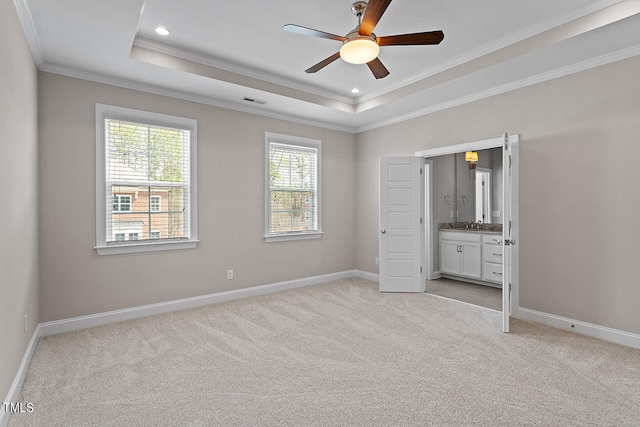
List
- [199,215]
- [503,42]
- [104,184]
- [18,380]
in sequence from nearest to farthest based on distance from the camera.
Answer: [18,380] → [503,42] → [104,184] → [199,215]

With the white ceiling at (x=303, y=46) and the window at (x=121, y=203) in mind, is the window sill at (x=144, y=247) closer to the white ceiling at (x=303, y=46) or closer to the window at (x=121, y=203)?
the window at (x=121, y=203)

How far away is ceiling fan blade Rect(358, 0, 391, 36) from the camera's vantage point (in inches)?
88.0

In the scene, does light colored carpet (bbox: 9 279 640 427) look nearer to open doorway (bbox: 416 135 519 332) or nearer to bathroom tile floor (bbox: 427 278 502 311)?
bathroom tile floor (bbox: 427 278 502 311)

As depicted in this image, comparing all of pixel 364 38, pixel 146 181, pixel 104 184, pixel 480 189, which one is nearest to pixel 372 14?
pixel 364 38

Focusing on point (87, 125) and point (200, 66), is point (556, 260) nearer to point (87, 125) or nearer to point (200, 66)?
point (200, 66)

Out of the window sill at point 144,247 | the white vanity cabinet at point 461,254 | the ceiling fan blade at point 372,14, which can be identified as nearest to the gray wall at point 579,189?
the white vanity cabinet at point 461,254

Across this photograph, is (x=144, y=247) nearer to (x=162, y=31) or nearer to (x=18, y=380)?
(x=18, y=380)

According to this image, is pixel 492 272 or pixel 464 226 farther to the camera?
pixel 464 226

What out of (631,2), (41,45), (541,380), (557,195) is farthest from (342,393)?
(41,45)

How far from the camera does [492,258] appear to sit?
538cm

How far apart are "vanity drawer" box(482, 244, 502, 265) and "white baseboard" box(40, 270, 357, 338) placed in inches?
101

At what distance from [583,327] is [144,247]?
4.74 metres

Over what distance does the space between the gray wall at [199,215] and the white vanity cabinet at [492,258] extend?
2.16 m

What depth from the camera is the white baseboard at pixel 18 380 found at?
1975 mm
